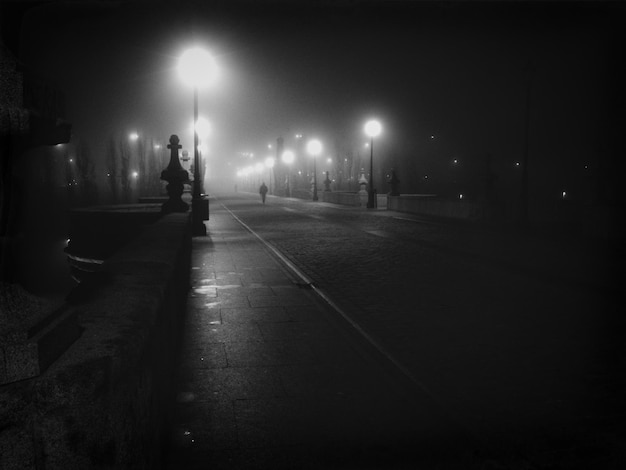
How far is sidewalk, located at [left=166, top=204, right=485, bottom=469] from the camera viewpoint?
11.7 ft

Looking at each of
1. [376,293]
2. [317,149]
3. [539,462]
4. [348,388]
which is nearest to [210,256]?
[376,293]

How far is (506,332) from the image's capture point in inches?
260

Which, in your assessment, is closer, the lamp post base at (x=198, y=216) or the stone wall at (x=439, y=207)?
the lamp post base at (x=198, y=216)

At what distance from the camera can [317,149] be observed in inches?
2098

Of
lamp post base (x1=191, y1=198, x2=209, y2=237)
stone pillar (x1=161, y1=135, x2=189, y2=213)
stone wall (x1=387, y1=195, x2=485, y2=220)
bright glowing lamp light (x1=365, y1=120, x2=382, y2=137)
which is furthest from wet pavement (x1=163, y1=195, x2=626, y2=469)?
bright glowing lamp light (x1=365, y1=120, x2=382, y2=137)

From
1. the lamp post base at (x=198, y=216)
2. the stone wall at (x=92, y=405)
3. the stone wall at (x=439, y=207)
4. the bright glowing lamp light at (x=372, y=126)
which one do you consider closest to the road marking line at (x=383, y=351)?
the stone wall at (x=92, y=405)

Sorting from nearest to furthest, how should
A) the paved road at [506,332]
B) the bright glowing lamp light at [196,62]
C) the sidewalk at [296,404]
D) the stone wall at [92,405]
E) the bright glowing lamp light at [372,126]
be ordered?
the stone wall at [92,405] < the sidewalk at [296,404] < the paved road at [506,332] < the bright glowing lamp light at [196,62] < the bright glowing lamp light at [372,126]

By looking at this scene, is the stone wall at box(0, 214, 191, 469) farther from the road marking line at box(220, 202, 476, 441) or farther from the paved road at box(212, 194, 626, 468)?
the paved road at box(212, 194, 626, 468)

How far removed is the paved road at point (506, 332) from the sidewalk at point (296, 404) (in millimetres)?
317


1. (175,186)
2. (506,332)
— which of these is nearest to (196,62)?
(175,186)

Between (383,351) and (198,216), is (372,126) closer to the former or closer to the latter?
(198,216)

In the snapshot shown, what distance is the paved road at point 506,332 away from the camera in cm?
406

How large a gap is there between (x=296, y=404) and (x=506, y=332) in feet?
10.7

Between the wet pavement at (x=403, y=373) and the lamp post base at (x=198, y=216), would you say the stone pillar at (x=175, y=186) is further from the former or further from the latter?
the wet pavement at (x=403, y=373)
